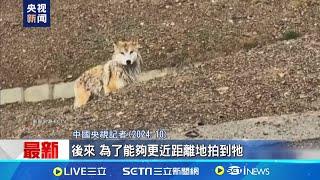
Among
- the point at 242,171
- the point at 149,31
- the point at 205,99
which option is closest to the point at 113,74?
the point at 149,31

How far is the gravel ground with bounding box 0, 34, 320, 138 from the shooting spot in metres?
4.69

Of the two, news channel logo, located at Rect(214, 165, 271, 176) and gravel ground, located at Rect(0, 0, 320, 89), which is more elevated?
gravel ground, located at Rect(0, 0, 320, 89)

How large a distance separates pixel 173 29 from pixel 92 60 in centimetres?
53

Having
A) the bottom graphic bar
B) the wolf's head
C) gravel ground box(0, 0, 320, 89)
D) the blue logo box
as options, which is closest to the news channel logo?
the bottom graphic bar

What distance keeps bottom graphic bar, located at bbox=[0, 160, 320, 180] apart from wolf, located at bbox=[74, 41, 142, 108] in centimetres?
41

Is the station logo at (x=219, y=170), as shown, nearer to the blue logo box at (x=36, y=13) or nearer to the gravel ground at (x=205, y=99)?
the gravel ground at (x=205, y=99)

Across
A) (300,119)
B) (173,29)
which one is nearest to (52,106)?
(173,29)

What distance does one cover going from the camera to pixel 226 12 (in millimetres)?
4746

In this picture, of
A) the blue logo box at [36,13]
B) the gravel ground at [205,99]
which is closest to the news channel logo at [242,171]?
Answer: the gravel ground at [205,99]

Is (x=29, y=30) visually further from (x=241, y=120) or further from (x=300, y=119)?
(x=300, y=119)

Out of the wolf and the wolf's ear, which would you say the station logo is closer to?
the wolf

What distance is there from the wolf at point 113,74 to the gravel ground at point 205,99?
0.17ft

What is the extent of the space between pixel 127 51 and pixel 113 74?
0.54ft

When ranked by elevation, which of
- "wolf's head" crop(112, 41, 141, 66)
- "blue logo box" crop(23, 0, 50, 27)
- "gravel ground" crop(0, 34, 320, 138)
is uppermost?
"blue logo box" crop(23, 0, 50, 27)
